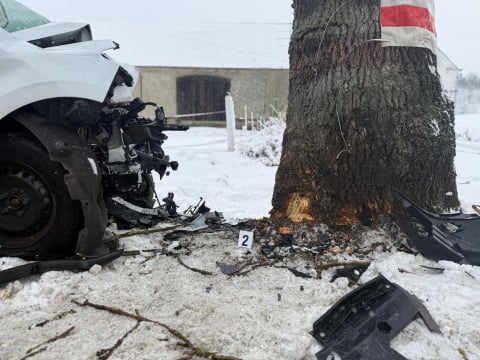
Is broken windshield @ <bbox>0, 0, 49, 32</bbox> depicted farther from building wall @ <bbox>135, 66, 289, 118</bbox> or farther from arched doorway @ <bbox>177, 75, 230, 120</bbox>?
arched doorway @ <bbox>177, 75, 230, 120</bbox>

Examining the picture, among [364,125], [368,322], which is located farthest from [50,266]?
[364,125]

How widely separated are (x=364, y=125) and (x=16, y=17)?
287 centimetres

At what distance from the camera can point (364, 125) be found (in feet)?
9.25

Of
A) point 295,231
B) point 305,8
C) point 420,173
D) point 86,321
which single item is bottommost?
point 86,321

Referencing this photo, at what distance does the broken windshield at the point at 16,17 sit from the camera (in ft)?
9.77

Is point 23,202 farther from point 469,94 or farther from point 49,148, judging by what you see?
point 469,94

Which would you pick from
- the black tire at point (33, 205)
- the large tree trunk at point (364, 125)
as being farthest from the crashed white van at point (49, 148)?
the large tree trunk at point (364, 125)

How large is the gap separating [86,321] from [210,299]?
672 millimetres

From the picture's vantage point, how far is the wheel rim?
262 centimetres

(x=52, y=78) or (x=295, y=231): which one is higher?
(x=52, y=78)

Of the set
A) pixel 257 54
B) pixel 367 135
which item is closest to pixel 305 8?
pixel 367 135

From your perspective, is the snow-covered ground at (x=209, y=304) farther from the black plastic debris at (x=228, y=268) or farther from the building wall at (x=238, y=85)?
the building wall at (x=238, y=85)

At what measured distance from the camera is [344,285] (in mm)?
2309

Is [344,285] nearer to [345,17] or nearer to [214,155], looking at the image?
[345,17]
